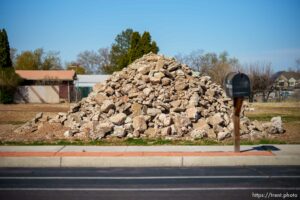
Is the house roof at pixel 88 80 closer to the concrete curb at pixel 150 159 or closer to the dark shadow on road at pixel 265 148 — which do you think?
the dark shadow on road at pixel 265 148

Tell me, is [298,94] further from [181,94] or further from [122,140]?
[122,140]

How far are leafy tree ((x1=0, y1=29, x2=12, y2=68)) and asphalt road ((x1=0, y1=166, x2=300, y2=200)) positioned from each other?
36.5 m

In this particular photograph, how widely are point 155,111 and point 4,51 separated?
3361 cm

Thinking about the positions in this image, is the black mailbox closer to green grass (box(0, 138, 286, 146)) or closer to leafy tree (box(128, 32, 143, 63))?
green grass (box(0, 138, 286, 146))

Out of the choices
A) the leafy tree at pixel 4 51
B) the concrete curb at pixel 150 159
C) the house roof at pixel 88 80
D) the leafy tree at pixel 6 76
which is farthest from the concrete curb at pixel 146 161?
the house roof at pixel 88 80

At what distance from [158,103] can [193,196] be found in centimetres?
820

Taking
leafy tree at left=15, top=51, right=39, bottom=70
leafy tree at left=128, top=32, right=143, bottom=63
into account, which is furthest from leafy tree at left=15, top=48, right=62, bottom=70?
leafy tree at left=128, top=32, right=143, bottom=63

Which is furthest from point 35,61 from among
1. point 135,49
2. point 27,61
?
point 135,49

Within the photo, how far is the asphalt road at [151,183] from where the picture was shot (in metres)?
6.50

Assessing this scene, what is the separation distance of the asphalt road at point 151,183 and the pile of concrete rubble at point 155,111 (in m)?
4.52

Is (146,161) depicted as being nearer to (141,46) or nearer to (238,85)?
(238,85)

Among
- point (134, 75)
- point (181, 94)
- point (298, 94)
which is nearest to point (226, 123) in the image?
point (181, 94)

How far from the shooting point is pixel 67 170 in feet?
29.1

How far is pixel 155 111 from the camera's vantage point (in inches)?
556
